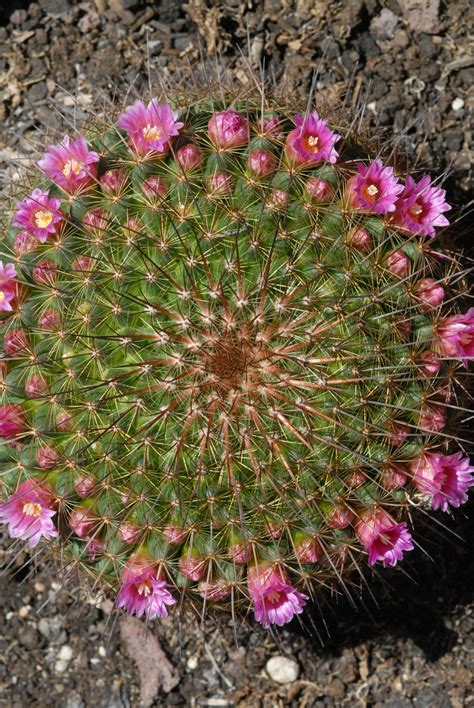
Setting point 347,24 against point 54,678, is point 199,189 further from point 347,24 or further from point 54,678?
point 54,678

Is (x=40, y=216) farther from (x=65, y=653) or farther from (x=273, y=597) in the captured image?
(x=65, y=653)

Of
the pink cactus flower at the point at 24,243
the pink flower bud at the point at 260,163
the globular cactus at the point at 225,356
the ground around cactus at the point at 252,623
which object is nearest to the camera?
the globular cactus at the point at 225,356

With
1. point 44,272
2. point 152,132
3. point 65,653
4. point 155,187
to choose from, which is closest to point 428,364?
point 155,187

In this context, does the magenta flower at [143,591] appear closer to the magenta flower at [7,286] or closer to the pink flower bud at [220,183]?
the magenta flower at [7,286]

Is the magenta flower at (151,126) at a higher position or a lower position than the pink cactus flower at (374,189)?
higher

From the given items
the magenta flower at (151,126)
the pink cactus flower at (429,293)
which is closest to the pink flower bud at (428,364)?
the pink cactus flower at (429,293)

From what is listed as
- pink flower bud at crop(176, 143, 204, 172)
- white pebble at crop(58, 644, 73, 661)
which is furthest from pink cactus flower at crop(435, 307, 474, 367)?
white pebble at crop(58, 644, 73, 661)
